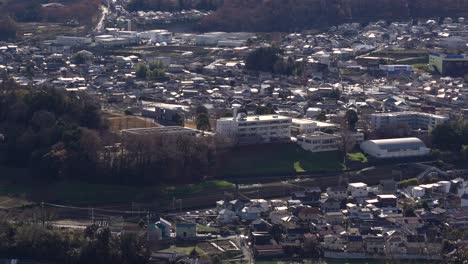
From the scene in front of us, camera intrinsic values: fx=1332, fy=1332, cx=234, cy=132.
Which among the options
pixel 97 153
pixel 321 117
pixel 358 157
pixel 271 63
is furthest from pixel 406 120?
pixel 271 63

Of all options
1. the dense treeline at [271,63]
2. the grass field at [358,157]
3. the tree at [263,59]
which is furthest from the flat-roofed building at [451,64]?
the grass field at [358,157]

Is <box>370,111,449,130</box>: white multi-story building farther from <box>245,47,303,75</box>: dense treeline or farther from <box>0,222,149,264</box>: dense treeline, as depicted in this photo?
<box>0,222,149,264</box>: dense treeline

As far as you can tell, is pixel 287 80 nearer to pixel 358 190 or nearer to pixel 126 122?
pixel 126 122

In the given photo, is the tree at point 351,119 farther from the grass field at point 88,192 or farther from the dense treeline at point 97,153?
the grass field at point 88,192

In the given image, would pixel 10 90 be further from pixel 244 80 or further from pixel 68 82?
pixel 244 80

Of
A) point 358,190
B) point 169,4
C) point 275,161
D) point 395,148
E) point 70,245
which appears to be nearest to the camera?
point 70,245

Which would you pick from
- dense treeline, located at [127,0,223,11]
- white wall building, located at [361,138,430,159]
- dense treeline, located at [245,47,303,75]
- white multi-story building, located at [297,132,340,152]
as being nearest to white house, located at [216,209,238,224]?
white multi-story building, located at [297,132,340,152]
